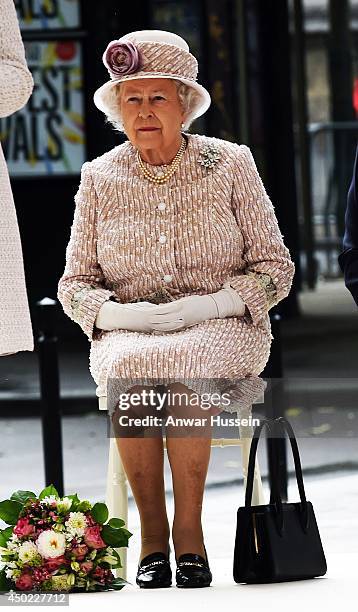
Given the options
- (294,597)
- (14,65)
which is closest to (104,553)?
(294,597)

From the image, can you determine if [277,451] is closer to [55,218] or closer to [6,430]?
[6,430]

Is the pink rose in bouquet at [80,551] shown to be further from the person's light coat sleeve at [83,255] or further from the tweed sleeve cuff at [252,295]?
the tweed sleeve cuff at [252,295]

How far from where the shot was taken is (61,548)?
15.2 feet

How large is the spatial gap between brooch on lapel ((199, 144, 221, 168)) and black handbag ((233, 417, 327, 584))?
35.1 inches

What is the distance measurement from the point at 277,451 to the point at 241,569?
366mm

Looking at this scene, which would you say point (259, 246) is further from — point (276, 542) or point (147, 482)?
point (276, 542)

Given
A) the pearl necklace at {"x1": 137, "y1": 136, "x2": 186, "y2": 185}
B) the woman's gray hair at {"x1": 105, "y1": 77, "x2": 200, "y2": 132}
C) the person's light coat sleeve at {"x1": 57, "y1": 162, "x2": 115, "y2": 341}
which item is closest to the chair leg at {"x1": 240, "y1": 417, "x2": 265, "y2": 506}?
the person's light coat sleeve at {"x1": 57, "y1": 162, "x2": 115, "y2": 341}

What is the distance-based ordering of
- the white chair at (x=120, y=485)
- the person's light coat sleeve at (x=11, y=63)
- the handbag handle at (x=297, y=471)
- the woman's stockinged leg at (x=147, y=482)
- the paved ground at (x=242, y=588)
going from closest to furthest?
the paved ground at (x=242, y=588), the person's light coat sleeve at (x=11, y=63), the handbag handle at (x=297, y=471), the woman's stockinged leg at (x=147, y=482), the white chair at (x=120, y=485)

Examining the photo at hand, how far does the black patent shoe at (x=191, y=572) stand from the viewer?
15.3ft

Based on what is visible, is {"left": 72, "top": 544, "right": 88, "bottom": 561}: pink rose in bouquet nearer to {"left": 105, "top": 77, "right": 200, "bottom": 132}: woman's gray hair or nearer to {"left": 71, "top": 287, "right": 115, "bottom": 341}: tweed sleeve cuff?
{"left": 71, "top": 287, "right": 115, "bottom": 341}: tweed sleeve cuff

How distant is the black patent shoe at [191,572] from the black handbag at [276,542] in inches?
3.6

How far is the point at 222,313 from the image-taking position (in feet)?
16.2

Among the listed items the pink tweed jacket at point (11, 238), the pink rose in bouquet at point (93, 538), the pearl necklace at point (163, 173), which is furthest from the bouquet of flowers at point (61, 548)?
the pearl necklace at point (163, 173)

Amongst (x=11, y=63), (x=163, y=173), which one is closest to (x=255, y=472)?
(x=163, y=173)
